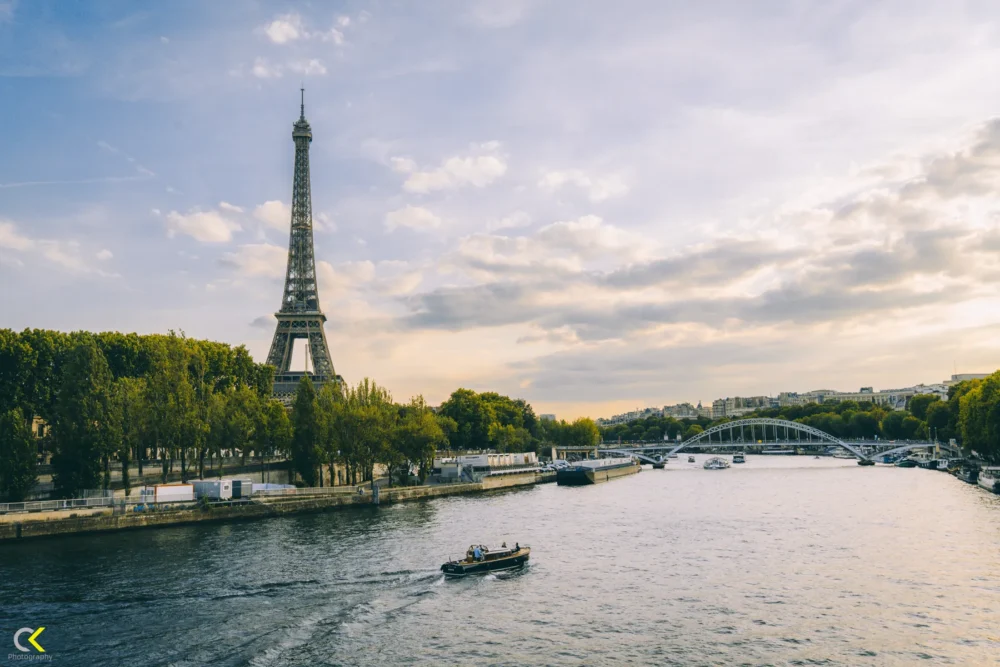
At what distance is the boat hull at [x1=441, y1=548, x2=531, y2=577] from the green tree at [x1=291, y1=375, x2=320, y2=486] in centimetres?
4094

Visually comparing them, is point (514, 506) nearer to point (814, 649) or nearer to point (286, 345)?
point (814, 649)

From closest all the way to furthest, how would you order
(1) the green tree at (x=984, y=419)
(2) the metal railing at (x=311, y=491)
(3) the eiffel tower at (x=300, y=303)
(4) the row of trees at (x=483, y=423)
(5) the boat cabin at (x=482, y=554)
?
(5) the boat cabin at (x=482, y=554)
(2) the metal railing at (x=311, y=491)
(1) the green tree at (x=984, y=419)
(3) the eiffel tower at (x=300, y=303)
(4) the row of trees at (x=483, y=423)

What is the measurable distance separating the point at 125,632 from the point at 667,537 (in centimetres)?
3696

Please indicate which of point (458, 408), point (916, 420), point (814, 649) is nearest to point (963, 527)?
point (814, 649)

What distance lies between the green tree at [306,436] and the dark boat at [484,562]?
130 feet

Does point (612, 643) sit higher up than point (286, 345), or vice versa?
point (286, 345)

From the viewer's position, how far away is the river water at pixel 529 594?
93.5 feet

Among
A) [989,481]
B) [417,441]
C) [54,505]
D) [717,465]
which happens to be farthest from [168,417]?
[717,465]

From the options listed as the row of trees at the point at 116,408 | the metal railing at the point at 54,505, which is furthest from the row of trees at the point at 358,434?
the metal railing at the point at 54,505

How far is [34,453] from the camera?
5703cm

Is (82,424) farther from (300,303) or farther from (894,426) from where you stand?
(894,426)

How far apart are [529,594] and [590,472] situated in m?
81.9

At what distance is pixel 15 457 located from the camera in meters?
55.8

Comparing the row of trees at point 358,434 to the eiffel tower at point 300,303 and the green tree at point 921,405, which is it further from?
the green tree at point 921,405
